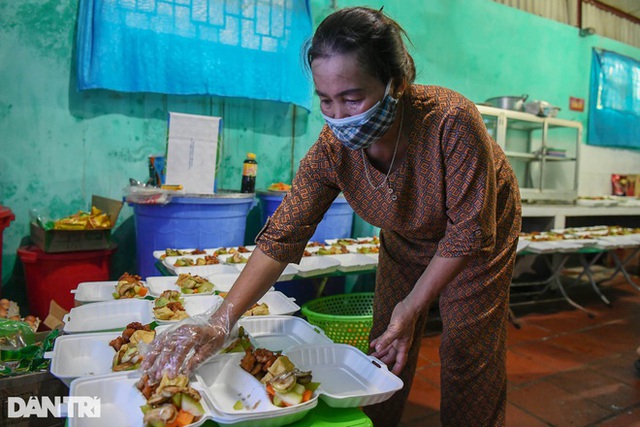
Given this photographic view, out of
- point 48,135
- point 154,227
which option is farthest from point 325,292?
point 48,135

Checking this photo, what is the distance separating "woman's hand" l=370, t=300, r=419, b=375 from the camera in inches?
48.7

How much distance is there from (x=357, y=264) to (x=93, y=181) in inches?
86.7

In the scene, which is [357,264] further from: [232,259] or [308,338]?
[308,338]

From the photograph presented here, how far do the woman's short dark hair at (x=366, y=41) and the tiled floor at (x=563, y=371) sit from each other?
6.43 ft

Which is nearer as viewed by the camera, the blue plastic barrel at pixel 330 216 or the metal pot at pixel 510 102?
the blue plastic barrel at pixel 330 216

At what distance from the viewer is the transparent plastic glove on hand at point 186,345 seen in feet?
3.61

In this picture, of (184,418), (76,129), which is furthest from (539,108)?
(184,418)

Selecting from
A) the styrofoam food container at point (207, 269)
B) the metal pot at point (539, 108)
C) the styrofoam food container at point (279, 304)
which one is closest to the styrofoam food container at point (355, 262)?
the styrofoam food container at point (207, 269)

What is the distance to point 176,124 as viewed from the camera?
10.4 ft

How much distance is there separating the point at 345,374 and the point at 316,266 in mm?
1438

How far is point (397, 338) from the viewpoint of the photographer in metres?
1.26

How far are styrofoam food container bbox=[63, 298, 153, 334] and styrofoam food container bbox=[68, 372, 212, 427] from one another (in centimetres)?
51

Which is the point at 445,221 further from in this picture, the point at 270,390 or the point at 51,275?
the point at 51,275

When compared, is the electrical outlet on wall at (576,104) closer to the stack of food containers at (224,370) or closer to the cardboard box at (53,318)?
the stack of food containers at (224,370)
